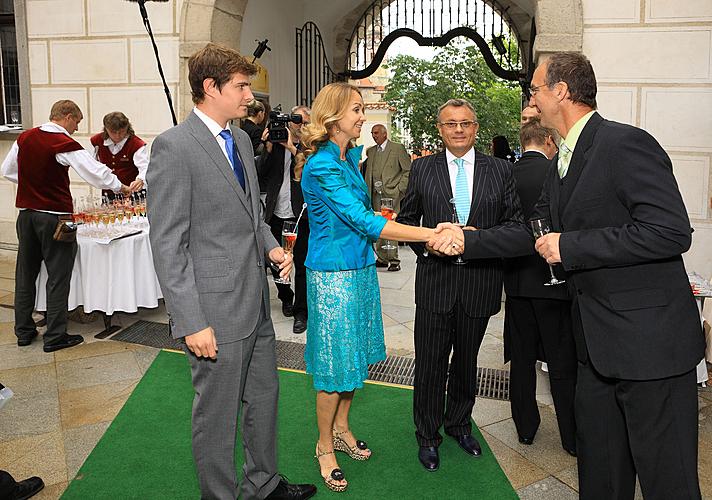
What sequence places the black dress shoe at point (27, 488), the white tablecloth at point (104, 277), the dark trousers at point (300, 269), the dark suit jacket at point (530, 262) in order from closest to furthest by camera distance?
the black dress shoe at point (27, 488)
the dark suit jacket at point (530, 262)
the white tablecloth at point (104, 277)
the dark trousers at point (300, 269)

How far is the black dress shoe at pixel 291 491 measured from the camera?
2.96 m

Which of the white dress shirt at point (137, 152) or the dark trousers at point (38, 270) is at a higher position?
the white dress shirt at point (137, 152)

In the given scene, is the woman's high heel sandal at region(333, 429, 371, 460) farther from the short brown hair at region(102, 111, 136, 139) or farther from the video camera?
the short brown hair at region(102, 111, 136, 139)

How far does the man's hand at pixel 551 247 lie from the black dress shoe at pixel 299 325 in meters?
3.59

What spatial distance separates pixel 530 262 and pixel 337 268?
41.4 inches

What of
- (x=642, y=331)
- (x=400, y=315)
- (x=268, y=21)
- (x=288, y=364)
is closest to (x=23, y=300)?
(x=288, y=364)

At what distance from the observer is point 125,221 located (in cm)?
571

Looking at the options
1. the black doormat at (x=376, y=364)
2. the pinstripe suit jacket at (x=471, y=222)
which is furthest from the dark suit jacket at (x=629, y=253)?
the black doormat at (x=376, y=364)

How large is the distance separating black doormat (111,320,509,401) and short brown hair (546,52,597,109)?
2.42 metres

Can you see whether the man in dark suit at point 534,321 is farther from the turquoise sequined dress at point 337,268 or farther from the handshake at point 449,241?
the turquoise sequined dress at point 337,268

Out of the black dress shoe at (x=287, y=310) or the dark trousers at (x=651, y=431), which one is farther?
the black dress shoe at (x=287, y=310)

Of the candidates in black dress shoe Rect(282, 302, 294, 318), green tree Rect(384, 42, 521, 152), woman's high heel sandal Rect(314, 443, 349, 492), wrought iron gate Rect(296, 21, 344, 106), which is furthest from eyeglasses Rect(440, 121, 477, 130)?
green tree Rect(384, 42, 521, 152)

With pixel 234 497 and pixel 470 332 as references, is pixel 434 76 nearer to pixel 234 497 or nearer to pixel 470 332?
pixel 470 332

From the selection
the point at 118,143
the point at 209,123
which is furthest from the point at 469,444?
the point at 118,143
